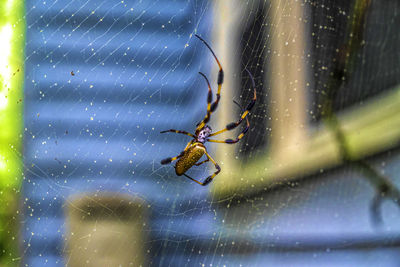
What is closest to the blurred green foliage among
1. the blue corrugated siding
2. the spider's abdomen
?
the blue corrugated siding

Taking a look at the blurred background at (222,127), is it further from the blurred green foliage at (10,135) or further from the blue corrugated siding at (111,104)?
the blurred green foliage at (10,135)

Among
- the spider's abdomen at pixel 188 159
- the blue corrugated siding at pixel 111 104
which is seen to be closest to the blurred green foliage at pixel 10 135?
the blue corrugated siding at pixel 111 104

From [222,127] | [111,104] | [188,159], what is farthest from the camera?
[222,127]

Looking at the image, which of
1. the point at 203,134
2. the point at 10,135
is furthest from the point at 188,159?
the point at 10,135

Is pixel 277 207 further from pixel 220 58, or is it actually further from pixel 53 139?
pixel 53 139

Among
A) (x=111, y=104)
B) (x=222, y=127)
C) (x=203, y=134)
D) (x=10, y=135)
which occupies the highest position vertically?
(x=222, y=127)

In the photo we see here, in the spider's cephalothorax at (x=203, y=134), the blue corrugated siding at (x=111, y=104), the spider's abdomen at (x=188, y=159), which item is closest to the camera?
the spider's abdomen at (x=188, y=159)

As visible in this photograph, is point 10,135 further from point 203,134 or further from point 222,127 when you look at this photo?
point 222,127
